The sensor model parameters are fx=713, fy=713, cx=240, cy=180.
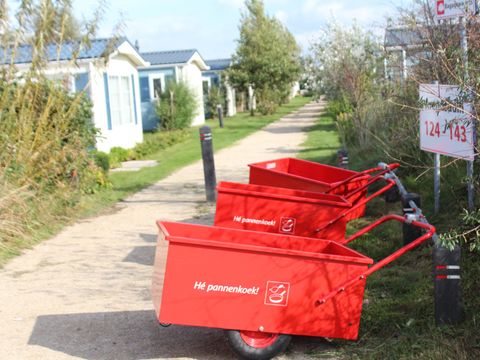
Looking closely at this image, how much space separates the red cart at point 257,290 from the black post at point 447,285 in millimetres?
534

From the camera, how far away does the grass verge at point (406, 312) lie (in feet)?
16.0

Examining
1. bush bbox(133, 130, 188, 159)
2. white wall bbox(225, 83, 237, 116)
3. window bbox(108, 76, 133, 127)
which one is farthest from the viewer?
white wall bbox(225, 83, 237, 116)

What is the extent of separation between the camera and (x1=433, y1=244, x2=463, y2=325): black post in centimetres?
497

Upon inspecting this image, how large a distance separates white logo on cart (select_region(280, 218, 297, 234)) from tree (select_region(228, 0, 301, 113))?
107 ft

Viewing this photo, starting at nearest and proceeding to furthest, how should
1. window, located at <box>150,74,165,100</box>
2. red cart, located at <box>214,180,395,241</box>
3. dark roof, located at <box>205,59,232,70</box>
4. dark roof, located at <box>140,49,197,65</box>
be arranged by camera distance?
red cart, located at <box>214,180,395,241</box> → window, located at <box>150,74,165,100</box> → dark roof, located at <box>140,49,197,65</box> → dark roof, located at <box>205,59,232,70</box>

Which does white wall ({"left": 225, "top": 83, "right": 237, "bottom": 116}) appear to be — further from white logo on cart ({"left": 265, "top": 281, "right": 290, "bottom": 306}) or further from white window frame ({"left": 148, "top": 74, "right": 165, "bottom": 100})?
white logo on cart ({"left": 265, "top": 281, "right": 290, "bottom": 306})

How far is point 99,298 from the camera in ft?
22.4

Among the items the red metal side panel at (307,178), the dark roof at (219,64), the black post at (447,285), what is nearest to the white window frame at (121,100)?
the red metal side panel at (307,178)

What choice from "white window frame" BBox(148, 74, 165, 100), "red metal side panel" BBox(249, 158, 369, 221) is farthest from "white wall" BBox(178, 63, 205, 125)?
"red metal side panel" BBox(249, 158, 369, 221)

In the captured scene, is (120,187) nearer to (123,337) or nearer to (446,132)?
(446,132)

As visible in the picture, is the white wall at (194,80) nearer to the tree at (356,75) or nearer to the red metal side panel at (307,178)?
the tree at (356,75)

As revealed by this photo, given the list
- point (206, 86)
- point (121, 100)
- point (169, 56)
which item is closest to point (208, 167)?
point (121, 100)

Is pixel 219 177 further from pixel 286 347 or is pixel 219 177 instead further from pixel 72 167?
pixel 286 347

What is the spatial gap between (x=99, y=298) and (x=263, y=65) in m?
34.2
